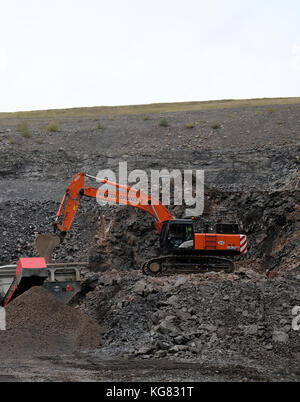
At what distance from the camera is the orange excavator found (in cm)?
1811

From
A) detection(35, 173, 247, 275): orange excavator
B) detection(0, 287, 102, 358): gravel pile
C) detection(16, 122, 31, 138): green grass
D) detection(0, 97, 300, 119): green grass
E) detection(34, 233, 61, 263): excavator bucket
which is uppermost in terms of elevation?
detection(0, 97, 300, 119): green grass

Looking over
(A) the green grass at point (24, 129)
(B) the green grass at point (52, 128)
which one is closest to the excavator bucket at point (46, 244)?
(A) the green grass at point (24, 129)

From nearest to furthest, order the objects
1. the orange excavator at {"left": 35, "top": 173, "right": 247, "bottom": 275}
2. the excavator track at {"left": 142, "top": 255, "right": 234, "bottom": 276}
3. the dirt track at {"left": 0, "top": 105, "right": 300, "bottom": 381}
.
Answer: the dirt track at {"left": 0, "top": 105, "right": 300, "bottom": 381}
the orange excavator at {"left": 35, "top": 173, "right": 247, "bottom": 275}
the excavator track at {"left": 142, "top": 255, "right": 234, "bottom": 276}

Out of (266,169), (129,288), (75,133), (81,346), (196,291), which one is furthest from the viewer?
(75,133)

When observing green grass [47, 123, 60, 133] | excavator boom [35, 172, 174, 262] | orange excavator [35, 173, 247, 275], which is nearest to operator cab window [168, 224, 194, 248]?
orange excavator [35, 173, 247, 275]

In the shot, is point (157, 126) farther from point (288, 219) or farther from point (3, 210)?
point (288, 219)

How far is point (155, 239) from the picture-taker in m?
22.8

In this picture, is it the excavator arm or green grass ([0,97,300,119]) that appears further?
green grass ([0,97,300,119])

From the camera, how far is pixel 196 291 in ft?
47.1

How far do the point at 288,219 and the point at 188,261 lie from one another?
5065 millimetres

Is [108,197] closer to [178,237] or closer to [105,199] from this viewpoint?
[105,199]

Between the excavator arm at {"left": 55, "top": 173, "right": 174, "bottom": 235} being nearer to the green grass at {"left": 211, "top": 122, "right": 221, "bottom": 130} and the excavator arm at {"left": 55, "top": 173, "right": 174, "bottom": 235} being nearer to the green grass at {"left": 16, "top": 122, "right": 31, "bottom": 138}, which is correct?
the green grass at {"left": 211, "top": 122, "right": 221, "bottom": 130}

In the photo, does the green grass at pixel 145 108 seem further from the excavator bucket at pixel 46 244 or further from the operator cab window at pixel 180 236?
the operator cab window at pixel 180 236

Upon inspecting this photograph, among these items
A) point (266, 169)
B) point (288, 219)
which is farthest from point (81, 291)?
point (266, 169)
